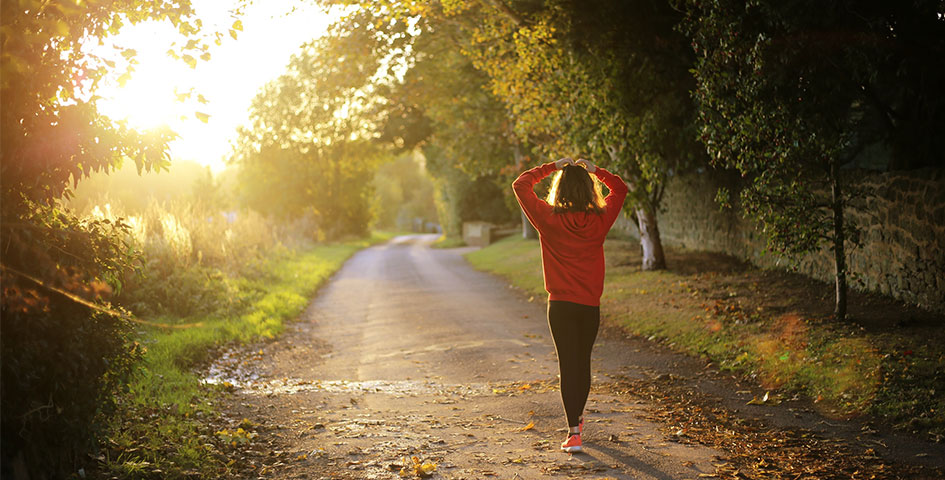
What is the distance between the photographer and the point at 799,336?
381 inches

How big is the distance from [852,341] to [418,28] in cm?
1261

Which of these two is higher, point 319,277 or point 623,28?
point 623,28

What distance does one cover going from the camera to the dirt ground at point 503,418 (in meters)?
5.64

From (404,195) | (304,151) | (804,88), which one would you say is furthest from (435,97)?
(404,195)

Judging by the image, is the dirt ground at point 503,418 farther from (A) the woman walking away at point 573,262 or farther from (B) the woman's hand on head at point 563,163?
(B) the woman's hand on head at point 563,163

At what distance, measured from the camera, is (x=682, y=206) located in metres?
22.2

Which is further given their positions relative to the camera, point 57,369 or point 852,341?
point 852,341

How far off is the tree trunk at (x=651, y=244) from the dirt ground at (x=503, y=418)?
594cm

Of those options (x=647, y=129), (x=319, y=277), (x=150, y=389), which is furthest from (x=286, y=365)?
(x=319, y=277)

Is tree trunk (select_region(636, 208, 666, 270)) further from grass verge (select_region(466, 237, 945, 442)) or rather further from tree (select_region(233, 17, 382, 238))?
tree (select_region(233, 17, 382, 238))

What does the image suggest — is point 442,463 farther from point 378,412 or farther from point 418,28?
point 418,28

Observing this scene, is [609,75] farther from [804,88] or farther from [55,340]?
[55,340]

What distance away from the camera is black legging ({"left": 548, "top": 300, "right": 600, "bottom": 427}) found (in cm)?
592

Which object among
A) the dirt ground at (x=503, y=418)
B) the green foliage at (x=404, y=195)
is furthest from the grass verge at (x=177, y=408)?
the green foliage at (x=404, y=195)
